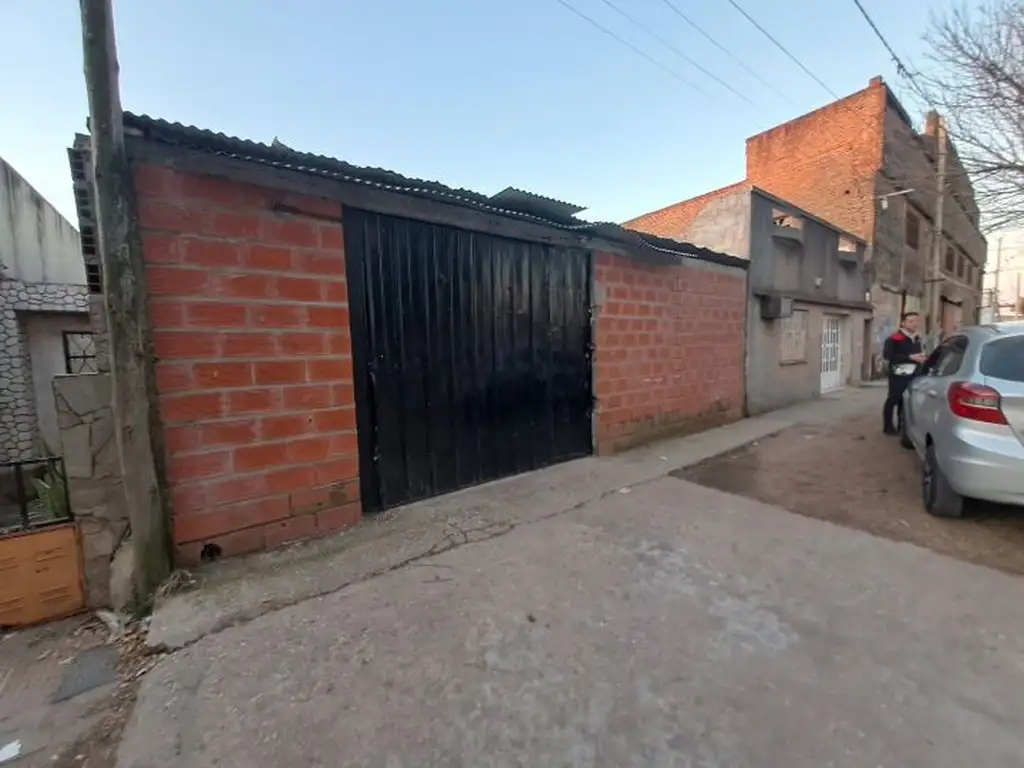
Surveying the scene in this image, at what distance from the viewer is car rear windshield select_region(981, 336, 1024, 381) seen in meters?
3.14

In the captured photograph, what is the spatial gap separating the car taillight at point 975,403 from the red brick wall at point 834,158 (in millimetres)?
12606

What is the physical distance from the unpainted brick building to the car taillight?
27.7ft

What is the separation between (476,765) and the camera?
1551 millimetres

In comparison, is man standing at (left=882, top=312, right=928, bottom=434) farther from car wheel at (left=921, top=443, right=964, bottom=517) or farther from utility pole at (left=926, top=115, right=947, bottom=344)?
utility pole at (left=926, top=115, right=947, bottom=344)

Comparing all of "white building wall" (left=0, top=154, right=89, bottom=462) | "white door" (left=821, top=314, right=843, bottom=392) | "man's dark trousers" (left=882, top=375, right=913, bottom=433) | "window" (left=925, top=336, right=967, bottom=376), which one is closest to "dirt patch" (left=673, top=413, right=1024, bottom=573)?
→ "man's dark trousers" (left=882, top=375, right=913, bottom=433)

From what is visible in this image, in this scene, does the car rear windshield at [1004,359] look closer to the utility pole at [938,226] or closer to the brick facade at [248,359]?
the brick facade at [248,359]

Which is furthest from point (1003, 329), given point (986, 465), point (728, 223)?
point (728, 223)

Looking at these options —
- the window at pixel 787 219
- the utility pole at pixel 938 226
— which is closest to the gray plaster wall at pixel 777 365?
the window at pixel 787 219

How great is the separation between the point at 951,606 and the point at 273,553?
4.02 metres

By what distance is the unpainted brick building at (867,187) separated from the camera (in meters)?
12.9

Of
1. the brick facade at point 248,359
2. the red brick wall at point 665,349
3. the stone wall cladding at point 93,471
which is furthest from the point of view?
the red brick wall at point 665,349

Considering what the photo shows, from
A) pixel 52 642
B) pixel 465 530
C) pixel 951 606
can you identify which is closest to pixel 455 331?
pixel 465 530

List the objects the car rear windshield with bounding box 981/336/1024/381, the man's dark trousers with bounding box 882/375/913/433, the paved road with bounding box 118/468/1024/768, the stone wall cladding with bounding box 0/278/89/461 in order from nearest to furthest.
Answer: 1. the paved road with bounding box 118/468/1024/768
2. the car rear windshield with bounding box 981/336/1024/381
3. the man's dark trousers with bounding box 882/375/913/433
4. the stone wall cladding with bounding box 0/278/89/461

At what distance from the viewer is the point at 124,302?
2.48 m
